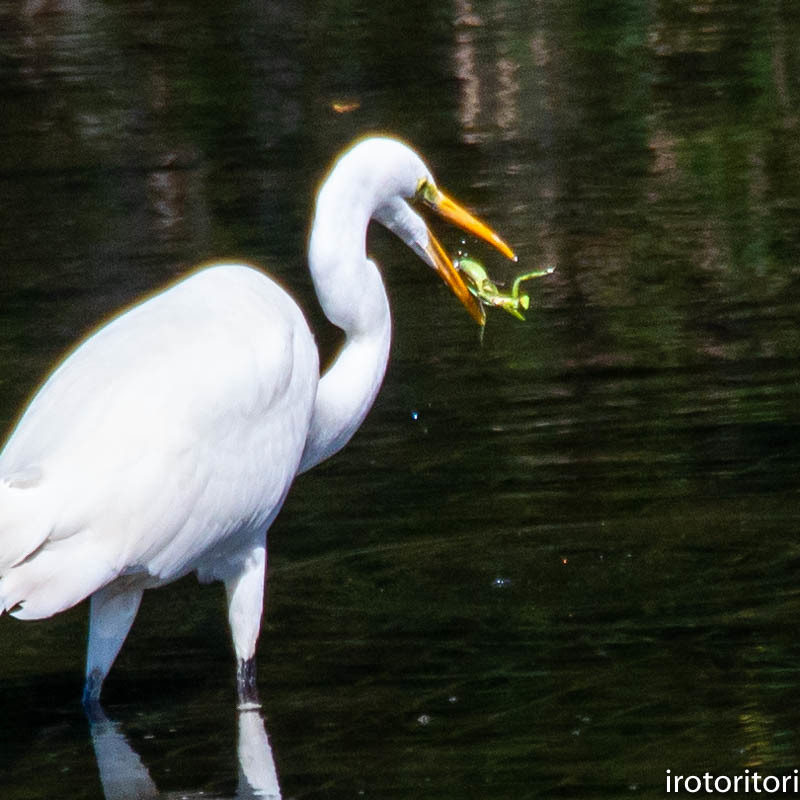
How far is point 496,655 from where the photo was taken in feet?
18.6

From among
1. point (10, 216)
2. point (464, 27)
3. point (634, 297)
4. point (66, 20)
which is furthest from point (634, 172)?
point (66, 20)

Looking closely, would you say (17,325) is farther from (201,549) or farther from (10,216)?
(201,549)

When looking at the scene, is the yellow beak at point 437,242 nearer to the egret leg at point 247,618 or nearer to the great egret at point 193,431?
the great egret at point 193,431

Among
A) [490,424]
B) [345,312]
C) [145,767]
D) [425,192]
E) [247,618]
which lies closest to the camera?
[145,767]

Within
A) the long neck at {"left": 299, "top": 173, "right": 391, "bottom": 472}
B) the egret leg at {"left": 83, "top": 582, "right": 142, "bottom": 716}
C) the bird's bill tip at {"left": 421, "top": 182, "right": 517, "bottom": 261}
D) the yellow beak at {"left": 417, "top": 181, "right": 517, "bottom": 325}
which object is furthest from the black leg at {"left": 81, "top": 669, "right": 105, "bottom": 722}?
the bird's bill tip at {"left": 421, "top": 182, "right": 517, "bottom": 261}

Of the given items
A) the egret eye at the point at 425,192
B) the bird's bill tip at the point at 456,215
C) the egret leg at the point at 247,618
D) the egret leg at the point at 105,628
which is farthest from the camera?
the bird's bill tip at the point at 456,215

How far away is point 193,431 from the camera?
17.5ft

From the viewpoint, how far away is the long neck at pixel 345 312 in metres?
5.75

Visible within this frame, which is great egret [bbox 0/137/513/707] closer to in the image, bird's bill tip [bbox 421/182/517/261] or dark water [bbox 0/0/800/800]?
bird's bill tip [bbox 421/182/517/261]

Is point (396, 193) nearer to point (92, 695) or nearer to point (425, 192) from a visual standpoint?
point (425, 192)

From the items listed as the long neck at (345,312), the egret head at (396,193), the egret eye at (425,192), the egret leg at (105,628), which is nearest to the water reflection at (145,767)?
the egret leg at (105,628)

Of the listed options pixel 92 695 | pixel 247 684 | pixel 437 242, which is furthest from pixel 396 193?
pixel 92 695

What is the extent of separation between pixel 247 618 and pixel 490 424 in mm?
2308

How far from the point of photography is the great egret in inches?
200
